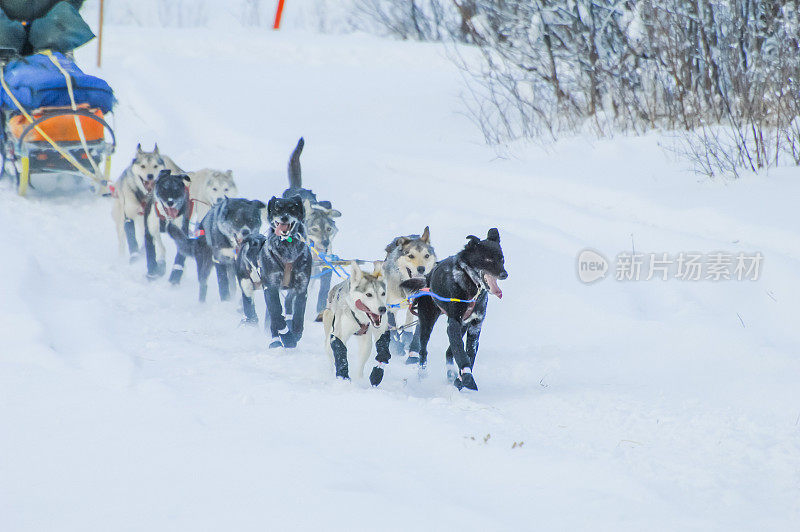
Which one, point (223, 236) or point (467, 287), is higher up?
point (467, 287)

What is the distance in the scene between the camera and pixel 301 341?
5945mm

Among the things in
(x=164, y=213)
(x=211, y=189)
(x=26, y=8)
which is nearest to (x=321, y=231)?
(x=164, y=213)

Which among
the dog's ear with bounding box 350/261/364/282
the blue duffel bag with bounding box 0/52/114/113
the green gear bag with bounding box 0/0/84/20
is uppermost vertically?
the green gear bag with bounding box 0/0/84/20

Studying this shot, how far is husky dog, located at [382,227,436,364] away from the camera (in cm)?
554

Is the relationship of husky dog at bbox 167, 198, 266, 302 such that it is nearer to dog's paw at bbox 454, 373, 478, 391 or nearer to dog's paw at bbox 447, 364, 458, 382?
dog's paw at bbox 447, 364, 458, 382

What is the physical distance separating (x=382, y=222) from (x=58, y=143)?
3118mm

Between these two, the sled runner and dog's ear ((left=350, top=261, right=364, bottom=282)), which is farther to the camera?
the sled runner

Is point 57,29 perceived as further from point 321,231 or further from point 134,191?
point 321,231

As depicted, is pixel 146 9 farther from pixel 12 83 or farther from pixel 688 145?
pixel 688 145

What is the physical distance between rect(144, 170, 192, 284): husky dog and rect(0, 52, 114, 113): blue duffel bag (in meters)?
1.84

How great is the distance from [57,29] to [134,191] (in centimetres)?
274

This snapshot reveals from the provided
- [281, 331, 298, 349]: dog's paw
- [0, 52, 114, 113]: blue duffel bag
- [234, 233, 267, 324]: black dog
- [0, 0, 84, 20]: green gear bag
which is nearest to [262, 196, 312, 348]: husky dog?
[281, 331, 298, 349]: dog's paw

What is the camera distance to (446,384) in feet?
17.1

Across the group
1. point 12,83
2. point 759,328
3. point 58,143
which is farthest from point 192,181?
point 759,328
